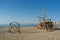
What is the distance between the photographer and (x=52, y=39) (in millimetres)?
12594

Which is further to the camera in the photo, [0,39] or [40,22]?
[40,22]

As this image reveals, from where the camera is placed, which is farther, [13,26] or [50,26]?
[50,26]

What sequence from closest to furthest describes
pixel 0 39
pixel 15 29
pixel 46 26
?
pixel 0 39, pixel 15 29, pixel 46 26

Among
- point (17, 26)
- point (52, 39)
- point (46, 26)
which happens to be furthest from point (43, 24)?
point (52, 39)

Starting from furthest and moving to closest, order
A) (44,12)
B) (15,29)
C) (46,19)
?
(44,12) < (46,19) < (15,29)

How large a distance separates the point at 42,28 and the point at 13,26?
8889 millimetres

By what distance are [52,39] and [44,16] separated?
21.6 metres

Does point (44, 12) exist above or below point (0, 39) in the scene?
above

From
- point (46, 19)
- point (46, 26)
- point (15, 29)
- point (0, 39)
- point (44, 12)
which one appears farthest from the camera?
point (44, 12)

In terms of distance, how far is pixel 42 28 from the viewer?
98.7ft

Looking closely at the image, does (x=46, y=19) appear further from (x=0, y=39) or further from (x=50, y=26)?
(x=0, y=39)

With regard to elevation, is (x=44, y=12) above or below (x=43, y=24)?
above

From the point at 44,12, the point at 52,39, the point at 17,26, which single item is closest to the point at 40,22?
the point at 44,12

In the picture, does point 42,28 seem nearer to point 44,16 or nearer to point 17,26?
point 44,16
